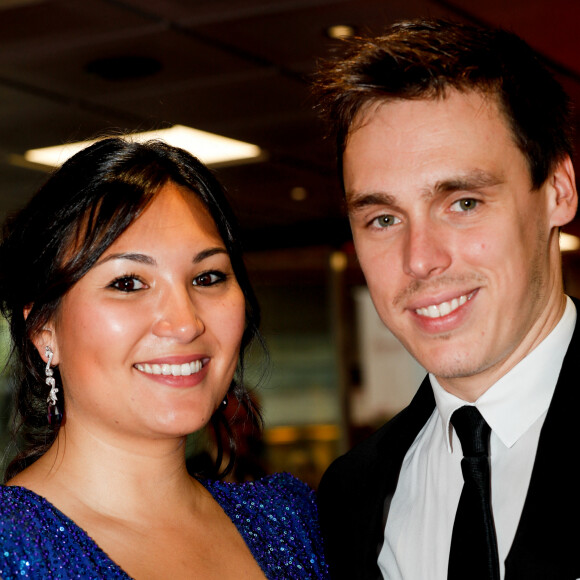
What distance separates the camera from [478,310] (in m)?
1.83

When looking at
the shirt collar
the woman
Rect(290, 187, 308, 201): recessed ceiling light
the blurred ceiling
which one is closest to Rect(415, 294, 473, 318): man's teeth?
the shirt collar

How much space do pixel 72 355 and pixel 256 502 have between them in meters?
0.59

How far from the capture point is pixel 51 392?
2016 millimetres

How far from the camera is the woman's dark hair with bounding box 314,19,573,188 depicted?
1.89 metres

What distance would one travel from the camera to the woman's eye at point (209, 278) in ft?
6.63

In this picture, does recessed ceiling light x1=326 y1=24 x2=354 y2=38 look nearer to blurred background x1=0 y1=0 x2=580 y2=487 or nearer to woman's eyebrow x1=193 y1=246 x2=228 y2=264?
blurred background x1=0 y1=0 x2=580 y2=487

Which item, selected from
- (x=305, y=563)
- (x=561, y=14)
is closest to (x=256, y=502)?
(x=305, y=563)

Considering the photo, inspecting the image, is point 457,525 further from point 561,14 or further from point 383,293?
Result: point 561,14

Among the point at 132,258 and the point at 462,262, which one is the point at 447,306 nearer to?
the point at 462,262

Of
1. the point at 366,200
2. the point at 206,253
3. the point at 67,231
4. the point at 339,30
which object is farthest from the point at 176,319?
the point at 339,30

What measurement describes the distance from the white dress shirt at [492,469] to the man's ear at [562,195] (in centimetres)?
17

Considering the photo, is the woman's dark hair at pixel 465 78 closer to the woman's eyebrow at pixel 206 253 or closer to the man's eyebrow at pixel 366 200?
the man's eyebrow at pixel 366 200

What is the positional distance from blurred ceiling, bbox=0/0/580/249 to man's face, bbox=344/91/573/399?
5.31 ft

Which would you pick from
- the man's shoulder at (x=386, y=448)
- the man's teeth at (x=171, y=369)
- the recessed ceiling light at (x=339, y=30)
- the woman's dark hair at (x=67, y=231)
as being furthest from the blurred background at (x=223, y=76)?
the man's teeth at (x=171, y=369)
